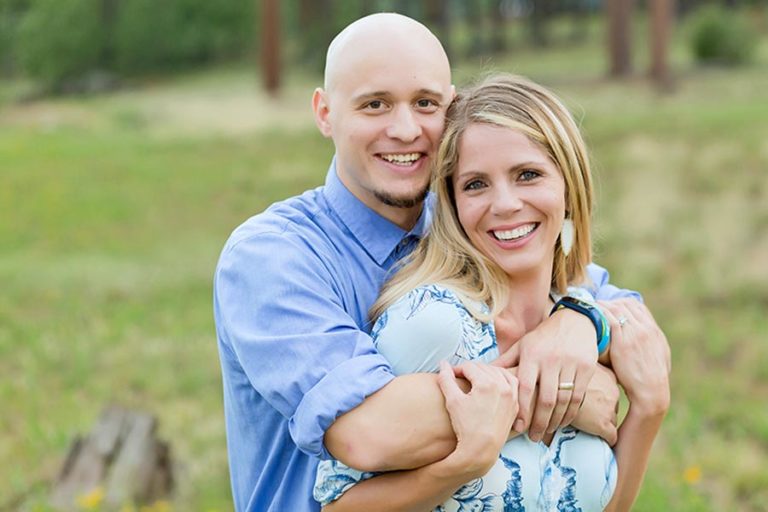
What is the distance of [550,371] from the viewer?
7.51 feet

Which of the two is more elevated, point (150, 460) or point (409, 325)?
point (409, 325)

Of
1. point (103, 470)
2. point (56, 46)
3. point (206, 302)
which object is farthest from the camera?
point (56, 46)

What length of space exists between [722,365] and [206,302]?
12.3 feet

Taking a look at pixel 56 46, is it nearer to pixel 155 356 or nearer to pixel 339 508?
pixel 155 356

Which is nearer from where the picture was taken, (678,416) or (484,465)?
(484,465)

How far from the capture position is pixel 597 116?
12.9 metres

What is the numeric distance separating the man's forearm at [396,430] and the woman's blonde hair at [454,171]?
0.79 feet

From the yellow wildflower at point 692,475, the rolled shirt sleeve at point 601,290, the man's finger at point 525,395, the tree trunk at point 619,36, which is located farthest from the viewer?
the tree trunk at point 619,36

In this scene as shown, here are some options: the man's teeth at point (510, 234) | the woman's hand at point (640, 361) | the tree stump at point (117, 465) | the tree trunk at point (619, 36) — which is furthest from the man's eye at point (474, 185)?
the tree trunk at point (619, 36)

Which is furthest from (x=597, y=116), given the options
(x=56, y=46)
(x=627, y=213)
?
(x=56, y=46)

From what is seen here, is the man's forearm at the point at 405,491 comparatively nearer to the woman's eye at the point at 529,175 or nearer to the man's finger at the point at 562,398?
the man's finger at the point at 562,398

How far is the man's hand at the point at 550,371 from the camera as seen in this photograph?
2.27 m

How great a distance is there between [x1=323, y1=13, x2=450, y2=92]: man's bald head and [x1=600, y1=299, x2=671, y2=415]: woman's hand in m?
0.69

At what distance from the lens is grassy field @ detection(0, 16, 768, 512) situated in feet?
19.0
